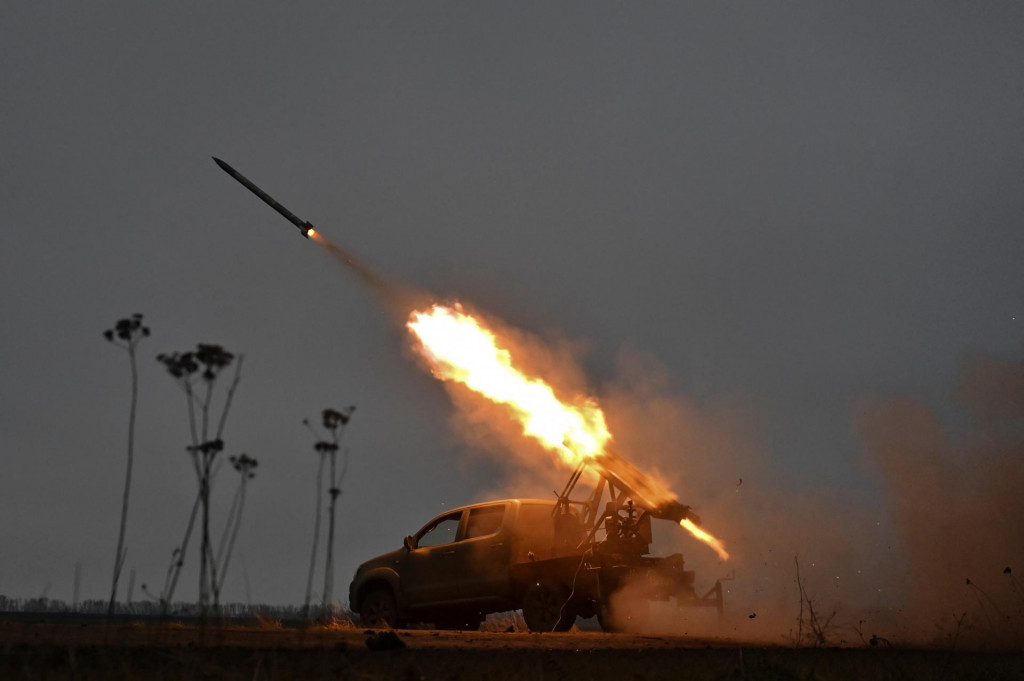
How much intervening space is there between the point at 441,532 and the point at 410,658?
9.11 meters

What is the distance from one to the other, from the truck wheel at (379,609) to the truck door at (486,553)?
1.68m

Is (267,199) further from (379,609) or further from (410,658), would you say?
(410,658)

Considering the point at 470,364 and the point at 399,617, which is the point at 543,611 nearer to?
the point at 399,617

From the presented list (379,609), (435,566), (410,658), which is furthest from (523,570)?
(410,658)

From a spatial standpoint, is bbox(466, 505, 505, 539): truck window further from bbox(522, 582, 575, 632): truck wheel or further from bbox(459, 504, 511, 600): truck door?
bbox(522, 582, 575, 632): truck wheel

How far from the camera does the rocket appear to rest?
2233 cm

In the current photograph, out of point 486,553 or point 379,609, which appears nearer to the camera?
point 486,553

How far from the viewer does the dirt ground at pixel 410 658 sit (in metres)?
6.95

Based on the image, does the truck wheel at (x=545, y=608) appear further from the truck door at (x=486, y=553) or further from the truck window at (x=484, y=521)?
the truck window at (x=484, y=521)

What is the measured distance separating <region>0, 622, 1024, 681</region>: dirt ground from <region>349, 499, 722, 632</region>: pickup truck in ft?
12.7

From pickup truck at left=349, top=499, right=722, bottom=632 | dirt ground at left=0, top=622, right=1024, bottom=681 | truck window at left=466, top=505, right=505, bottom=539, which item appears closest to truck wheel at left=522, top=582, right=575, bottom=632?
pickup truck at left=349, top=499, right=722, bottom=632

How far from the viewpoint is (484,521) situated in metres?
16.6

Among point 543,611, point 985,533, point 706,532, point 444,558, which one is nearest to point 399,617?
point 444,558

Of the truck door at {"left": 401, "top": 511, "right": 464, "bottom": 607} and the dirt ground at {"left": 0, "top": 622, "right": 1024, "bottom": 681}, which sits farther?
the truck door at {"left": 401, "top": 511, "right": 464, "bottom": 607}
